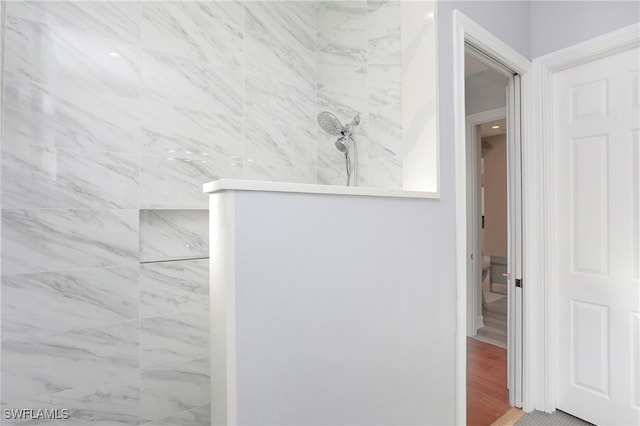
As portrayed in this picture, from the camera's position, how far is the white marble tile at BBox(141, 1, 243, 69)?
5.82 feet

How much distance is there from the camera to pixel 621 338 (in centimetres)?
191

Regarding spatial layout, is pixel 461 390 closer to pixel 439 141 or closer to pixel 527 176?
pixel 439 141

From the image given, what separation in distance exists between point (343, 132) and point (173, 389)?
172cm

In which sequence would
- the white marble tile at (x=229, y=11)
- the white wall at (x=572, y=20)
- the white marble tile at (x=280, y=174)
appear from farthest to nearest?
the white marble tile at (x=280, y=174) → the white marble tile at (x=229, y=11) → the white wall at (x=572, y=20)

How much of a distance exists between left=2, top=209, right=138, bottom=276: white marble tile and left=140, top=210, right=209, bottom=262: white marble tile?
0.07 metres

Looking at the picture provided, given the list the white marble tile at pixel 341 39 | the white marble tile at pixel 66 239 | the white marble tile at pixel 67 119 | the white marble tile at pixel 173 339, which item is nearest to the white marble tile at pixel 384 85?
the white marble tile at pixel 341 39

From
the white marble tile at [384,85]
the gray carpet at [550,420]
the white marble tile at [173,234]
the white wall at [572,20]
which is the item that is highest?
the white wall at [572,20]

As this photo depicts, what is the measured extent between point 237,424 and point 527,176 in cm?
215

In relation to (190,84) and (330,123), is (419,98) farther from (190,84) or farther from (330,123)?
(190,84)

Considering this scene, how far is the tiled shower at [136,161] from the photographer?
1.46 m

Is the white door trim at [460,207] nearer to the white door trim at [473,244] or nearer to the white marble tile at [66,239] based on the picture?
the white marble tile at [66,239]

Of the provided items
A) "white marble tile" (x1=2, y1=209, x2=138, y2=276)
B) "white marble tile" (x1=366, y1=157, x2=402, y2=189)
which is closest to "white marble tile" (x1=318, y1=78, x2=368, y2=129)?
"white marble tile" (x1=366, y1=157, x2=402, y2=189)

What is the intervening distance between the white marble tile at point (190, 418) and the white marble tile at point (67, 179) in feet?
3.69

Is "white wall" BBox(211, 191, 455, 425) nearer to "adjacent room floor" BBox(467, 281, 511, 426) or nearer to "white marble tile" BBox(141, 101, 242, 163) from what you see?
"adjacent room floor" BBox(467, 281, 511, 426)
